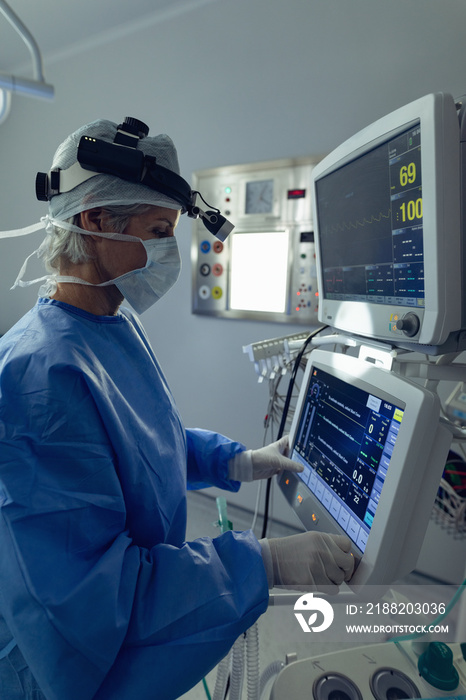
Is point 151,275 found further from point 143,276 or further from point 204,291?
point 204,291

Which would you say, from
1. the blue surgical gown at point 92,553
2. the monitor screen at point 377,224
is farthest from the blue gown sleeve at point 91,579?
the monitor screen at point 377,224

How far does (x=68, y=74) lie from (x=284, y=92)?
6.08 ft

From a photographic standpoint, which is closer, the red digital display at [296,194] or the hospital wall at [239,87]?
the hospital wall at [239,87]

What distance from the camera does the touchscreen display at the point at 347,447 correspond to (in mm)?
652

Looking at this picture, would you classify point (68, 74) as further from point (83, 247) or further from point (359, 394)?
point (359, 394)

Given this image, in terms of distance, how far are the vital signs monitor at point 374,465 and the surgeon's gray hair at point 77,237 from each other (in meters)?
0.52

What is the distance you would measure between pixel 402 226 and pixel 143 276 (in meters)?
0.53

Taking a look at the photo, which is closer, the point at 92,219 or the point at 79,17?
the point at 92,219

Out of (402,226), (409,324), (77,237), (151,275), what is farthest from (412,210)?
(77,237)

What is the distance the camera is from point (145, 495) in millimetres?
770

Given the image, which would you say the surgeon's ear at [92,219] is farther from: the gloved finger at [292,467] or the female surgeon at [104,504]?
the gloved finger at [292,467]

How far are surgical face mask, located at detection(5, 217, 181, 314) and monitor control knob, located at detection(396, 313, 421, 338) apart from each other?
1.68ft

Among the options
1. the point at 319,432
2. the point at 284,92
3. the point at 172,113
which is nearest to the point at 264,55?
the point at 284,92

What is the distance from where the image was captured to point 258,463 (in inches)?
42.6
